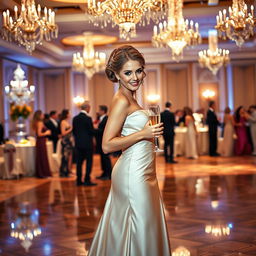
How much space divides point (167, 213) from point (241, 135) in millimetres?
8483

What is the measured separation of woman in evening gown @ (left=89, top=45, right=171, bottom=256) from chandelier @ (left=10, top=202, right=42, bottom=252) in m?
1.81

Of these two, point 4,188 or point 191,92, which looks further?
point 191,92

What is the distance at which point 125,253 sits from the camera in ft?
9.05

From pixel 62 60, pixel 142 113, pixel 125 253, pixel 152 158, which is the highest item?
pixel 62 60

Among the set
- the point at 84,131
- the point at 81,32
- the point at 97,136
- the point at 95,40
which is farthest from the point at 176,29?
the point at 95,40

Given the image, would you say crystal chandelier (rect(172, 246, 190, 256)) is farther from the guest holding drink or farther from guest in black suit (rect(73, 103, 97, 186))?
the guest holding drink

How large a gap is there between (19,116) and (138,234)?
842cm

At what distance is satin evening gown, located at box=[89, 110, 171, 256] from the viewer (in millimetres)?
2766

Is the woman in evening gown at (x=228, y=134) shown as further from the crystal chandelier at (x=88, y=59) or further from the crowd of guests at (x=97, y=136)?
the crystal chandelier at (x=88, y=59)

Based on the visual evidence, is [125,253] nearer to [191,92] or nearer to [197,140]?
[197,140]

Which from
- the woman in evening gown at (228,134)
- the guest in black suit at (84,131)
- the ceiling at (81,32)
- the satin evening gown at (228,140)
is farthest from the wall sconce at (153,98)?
the guest in black suit at (84,131)

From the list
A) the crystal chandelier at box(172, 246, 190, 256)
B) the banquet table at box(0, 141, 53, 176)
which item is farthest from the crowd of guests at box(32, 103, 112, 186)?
the crystal chandelier at box(172, 246, 190, 256)

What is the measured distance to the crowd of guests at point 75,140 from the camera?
8516 mm

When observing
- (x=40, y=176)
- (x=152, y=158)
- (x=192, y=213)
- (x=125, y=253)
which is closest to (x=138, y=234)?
(x=125, y=253)
